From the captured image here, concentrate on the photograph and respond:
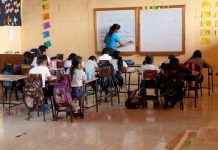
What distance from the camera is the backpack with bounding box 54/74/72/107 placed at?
593cm

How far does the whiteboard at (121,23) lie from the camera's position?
9734 mm

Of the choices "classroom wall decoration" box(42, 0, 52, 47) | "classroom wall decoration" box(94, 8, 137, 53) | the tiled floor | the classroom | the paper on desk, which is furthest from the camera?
"classroom wall decoration" box(42, 0, 52, 47)

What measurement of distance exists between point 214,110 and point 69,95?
8.46 ft

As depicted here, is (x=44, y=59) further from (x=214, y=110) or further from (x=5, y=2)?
(x=5, y=2)

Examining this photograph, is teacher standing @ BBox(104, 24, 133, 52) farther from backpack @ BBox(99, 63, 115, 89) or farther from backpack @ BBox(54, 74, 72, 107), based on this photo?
backpack @ BBox(54, 74, 72, 107)

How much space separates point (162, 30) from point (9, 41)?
4193mm

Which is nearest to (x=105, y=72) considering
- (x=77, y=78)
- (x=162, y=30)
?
(x=77, y=78)

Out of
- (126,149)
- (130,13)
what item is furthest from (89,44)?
(126,149)

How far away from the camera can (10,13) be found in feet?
34.2

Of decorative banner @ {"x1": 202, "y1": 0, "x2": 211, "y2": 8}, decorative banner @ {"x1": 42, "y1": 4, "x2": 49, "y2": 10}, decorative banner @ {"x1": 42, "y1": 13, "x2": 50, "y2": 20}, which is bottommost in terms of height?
decorative banner @ {"x1": 42, "y1": 13, "x2": 50, "y2": 20}

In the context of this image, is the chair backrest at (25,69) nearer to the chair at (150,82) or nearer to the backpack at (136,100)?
the backpack at (136,100)

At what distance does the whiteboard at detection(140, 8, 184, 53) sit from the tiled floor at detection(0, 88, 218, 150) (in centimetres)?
260

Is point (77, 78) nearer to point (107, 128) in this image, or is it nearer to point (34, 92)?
point (34, 92)

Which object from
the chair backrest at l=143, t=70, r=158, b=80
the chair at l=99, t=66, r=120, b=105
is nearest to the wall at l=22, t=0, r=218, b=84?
the chair at l=99, t=66, r=120, b=105
